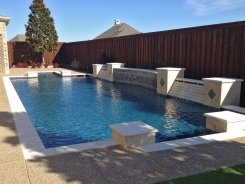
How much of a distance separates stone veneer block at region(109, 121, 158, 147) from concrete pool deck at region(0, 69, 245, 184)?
230mm

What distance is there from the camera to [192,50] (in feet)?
46.4

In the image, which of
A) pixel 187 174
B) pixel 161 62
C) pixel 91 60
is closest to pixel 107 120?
pixel 187 174

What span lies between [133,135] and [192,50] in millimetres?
9418

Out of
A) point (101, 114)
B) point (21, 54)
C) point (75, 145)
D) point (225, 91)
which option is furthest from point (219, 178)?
point (21, 54)

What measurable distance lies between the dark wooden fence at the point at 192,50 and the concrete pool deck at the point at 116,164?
248 inches

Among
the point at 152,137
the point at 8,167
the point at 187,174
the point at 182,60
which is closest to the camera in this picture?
the point at 187,174

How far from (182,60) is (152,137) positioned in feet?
31.5

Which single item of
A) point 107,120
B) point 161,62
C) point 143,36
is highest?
point 143,36

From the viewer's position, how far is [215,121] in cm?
755

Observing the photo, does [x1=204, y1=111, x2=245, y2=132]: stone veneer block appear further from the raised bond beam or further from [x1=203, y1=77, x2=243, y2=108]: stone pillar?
the raised bond beam

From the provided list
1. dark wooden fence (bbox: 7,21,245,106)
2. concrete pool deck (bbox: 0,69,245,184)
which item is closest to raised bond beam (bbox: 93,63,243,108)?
dark wooden fence (bbox: 7,21,245,106)

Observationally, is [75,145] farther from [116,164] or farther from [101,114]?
[101,114]

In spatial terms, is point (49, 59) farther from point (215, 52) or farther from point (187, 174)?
point (187, 174)

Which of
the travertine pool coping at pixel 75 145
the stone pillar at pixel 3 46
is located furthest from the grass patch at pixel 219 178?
the stone pillar at pixel 3 46
